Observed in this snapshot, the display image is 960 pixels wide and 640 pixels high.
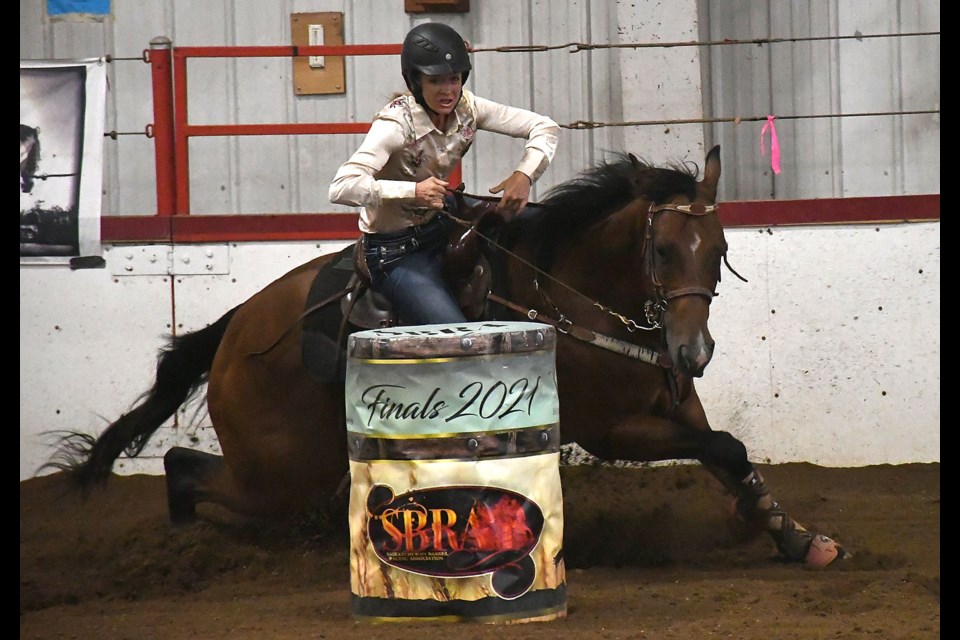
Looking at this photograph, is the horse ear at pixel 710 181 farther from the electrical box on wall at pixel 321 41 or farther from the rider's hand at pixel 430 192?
Answer: the electrical box on wall at pixel 321 41

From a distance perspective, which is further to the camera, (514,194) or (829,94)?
(829,94)

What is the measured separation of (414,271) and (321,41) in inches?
171

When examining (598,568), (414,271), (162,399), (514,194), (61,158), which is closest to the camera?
(514,194)

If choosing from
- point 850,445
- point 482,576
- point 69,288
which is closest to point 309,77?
point 69,288

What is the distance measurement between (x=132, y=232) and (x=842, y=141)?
4.66m

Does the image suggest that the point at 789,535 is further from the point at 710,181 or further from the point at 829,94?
the point at 829,94

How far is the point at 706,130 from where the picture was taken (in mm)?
7641

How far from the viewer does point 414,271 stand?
4.20 m

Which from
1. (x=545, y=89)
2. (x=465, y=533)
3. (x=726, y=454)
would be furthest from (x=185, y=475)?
(x=545, y=89)

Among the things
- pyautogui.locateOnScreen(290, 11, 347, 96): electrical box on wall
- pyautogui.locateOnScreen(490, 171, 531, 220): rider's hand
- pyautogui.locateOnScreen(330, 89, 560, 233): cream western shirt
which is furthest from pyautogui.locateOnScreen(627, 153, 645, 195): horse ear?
pyautogui.locateOnScreen(290, 11, 347, 96): electrical box on wall

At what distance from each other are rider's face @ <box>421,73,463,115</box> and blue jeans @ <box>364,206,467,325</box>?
441 mm

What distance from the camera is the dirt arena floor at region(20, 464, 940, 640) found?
3365 mm

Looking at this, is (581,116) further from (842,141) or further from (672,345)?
(672,345)

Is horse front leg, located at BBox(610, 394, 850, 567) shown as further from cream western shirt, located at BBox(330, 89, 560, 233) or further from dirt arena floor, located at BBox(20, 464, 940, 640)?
cream western shirt, located at BBox(330, 89, 560, 233)
